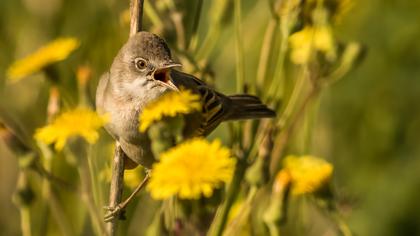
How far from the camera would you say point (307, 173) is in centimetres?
447

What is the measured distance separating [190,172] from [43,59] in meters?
1.10

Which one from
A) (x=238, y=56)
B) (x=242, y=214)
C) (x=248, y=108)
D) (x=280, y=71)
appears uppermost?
(x=238, y=56)

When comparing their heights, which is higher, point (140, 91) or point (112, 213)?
point (140, 91)

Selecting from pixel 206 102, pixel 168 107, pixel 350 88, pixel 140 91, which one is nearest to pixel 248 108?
pixel 206 102

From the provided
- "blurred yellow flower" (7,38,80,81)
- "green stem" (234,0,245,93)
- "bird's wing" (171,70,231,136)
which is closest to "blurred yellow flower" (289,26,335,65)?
"green stem" (234,0,245,93)

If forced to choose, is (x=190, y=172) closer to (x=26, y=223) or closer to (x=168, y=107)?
(x=168, y=107)

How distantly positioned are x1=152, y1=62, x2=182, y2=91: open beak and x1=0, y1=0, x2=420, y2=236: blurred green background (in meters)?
1.29

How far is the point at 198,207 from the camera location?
396cm

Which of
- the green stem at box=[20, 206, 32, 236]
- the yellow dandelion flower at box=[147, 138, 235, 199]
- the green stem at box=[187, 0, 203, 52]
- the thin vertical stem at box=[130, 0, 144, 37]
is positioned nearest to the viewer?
the yellow dandelion flower at box=[147, 138, 235, 199]

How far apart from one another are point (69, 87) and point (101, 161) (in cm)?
91

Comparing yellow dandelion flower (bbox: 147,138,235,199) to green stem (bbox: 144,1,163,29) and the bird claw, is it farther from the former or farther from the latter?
green stem (bbox: 144,1,163,29)

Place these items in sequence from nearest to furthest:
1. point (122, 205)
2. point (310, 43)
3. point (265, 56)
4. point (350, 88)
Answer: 1. point (122, 205)
2. point (310, 43)
3. point (265, 56)
4. point (350, 88)

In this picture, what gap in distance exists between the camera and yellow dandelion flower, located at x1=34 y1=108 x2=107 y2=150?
4.19 meters

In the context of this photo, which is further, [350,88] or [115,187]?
[350,88]
